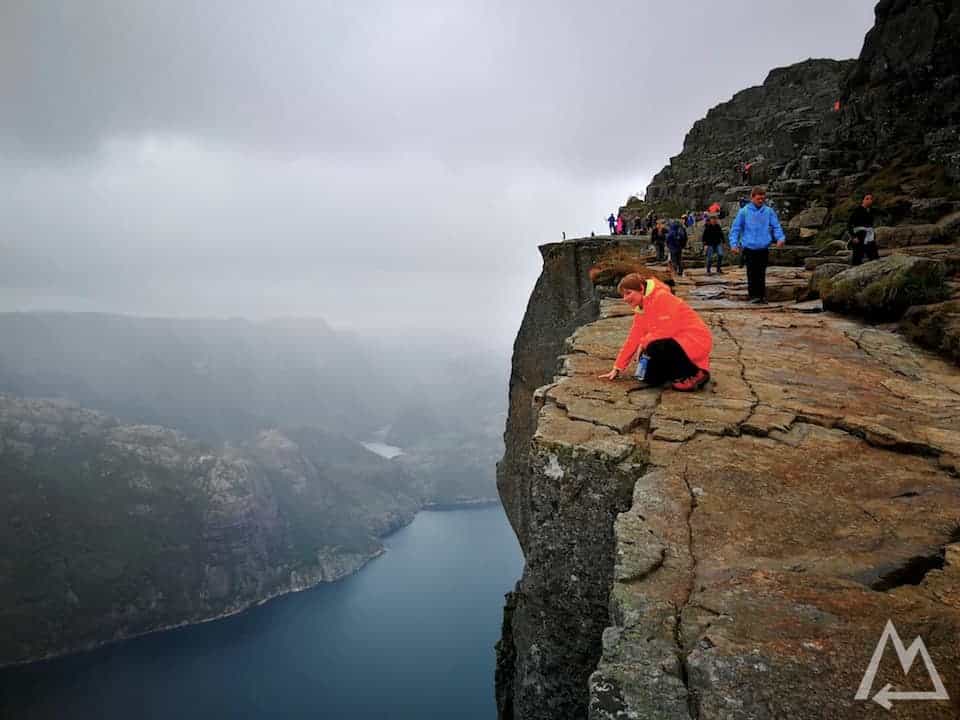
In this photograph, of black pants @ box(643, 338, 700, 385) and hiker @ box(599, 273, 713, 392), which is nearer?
hiker @ box(599, 273, 713, 392)

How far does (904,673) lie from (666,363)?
5.87 meters

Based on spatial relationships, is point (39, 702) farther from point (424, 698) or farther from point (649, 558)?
point (649, 558)

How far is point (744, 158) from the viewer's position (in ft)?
164

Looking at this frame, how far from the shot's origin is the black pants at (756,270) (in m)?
15.1

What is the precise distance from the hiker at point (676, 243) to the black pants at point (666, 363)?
15316 mm

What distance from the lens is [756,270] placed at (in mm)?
15562

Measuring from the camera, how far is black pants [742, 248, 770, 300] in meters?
15.1

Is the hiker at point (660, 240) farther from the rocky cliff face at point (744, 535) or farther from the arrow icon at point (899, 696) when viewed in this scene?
the arrow icon at point (899, 696)

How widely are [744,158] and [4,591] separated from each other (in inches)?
7494

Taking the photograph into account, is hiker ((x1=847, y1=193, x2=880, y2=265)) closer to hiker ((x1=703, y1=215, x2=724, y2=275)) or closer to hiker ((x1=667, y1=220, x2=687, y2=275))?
hiker ((x1=703, y1=215, x2=724, y2=275))

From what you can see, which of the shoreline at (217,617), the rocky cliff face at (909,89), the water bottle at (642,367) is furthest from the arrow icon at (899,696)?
the shoreline at (217,617)

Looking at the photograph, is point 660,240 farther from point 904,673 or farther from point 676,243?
point 904,673

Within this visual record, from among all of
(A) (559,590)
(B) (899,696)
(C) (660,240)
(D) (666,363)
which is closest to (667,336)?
(D) (666,363)

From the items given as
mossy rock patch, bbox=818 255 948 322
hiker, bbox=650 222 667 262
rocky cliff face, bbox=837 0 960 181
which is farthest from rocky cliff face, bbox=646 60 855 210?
mossy rock patch, bbox=818 255 948 322
